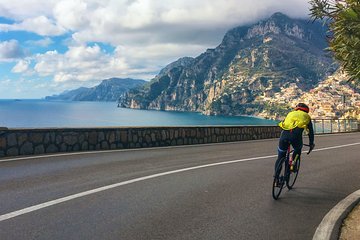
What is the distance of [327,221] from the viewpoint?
5.54 metres

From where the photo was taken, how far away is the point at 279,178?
6.96 metres

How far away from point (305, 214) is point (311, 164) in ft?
18.8

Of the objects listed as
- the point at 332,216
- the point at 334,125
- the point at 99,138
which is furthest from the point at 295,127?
the point at 334,125

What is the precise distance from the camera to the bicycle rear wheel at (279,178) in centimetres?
680

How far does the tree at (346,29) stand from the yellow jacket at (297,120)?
104 centimetres

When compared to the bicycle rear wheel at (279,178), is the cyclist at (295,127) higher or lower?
higher

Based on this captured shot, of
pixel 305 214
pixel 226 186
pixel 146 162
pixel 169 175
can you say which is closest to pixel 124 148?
pixel 146 162

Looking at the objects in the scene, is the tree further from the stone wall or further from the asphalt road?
the stone wall

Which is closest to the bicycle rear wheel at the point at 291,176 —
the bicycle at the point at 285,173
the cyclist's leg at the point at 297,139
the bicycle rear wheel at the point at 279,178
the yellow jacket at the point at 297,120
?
the bicycle at the point at 285,173

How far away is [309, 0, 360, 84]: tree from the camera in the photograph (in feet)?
17.0

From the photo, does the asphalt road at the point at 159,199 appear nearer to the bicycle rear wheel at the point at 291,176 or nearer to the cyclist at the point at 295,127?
the bicycle rear wheel at the point at 291,176

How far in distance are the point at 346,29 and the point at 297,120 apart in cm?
205

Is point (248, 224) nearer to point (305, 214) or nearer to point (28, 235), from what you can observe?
point (305, 214)

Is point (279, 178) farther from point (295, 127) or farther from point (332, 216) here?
point (332, 216)
